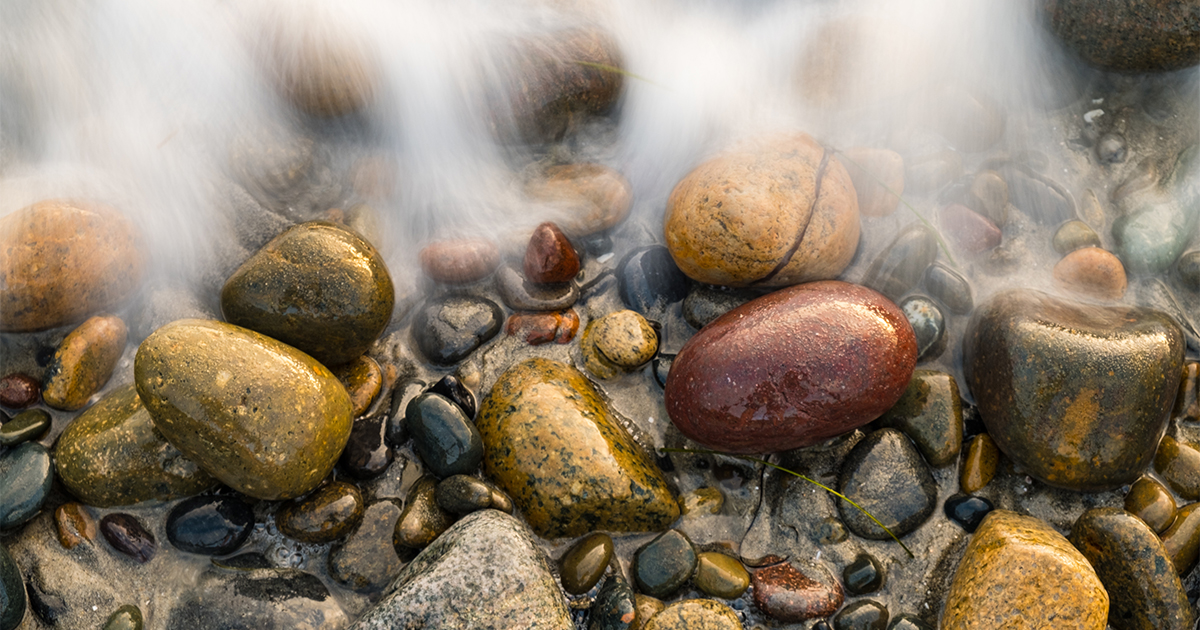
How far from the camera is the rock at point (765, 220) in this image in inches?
106

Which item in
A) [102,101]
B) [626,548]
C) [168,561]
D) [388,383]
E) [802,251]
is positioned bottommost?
[626,548]

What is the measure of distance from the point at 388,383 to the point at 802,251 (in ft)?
5.62

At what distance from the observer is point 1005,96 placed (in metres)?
3.53

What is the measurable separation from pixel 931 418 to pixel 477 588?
176 cm

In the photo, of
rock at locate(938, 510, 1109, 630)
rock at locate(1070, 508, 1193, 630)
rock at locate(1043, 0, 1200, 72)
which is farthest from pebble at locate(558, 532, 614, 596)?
rock at locate(1043, 0, 1200, 72)

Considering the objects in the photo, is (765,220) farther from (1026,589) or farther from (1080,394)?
(1026,589)

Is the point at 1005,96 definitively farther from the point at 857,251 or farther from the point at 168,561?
the point at 168,561

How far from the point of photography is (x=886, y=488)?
2.55m

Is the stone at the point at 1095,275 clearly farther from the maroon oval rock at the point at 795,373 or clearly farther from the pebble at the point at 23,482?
the pebble at the point at 23,482

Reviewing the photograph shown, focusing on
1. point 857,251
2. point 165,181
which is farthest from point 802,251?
point 165,181

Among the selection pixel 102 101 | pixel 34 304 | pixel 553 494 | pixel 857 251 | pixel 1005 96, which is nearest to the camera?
pixel 553 494

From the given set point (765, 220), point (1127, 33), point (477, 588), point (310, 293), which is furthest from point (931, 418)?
point (310, 293)

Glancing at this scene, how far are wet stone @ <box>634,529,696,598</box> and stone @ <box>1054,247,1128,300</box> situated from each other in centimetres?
200

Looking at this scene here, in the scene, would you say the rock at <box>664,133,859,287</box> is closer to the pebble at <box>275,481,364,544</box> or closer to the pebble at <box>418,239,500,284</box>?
the pebble at <box>418,239,500,284</box>
